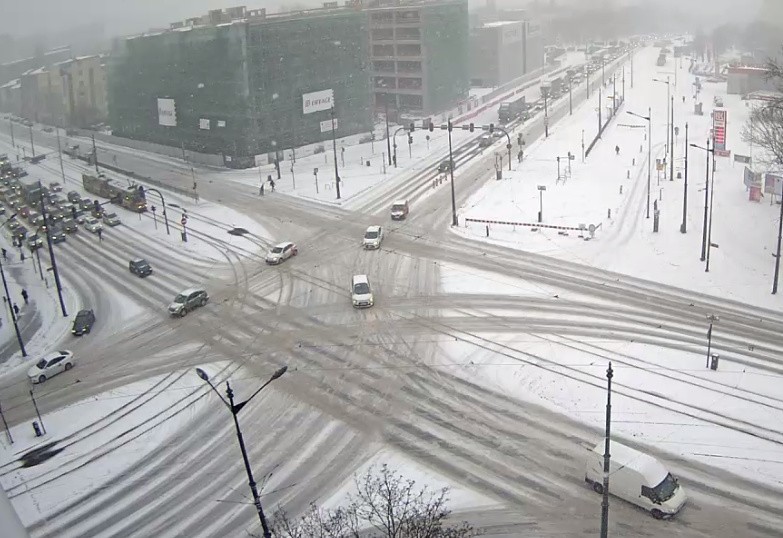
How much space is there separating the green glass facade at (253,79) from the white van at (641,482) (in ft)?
174

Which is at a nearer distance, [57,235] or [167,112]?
[57,235]

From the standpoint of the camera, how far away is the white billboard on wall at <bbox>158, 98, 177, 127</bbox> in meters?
74.3

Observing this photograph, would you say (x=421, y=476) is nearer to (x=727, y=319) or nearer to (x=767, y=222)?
(x=727, y=319)

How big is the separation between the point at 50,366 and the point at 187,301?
704 cm

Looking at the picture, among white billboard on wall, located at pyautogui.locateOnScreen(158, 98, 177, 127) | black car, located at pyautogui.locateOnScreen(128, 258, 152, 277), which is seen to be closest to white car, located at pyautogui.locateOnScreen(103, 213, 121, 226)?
black car, located at pyautogui.locateOnScreen(128, 258, 152, 277)

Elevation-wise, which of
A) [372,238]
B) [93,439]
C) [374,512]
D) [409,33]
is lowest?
[93,439]

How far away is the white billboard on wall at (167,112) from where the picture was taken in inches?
2926

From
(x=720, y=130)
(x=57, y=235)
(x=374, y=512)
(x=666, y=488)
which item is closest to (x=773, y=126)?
(x=720, y=130)

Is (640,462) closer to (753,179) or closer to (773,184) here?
(773,184)

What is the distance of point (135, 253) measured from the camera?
1777 inches

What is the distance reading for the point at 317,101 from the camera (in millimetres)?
70562

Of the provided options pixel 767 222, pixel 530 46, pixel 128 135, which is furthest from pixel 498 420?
pixel 530 46

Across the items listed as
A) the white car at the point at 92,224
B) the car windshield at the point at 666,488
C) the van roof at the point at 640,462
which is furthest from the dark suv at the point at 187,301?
the car windshield at the point at 666,488

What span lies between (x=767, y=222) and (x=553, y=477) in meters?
28.9
